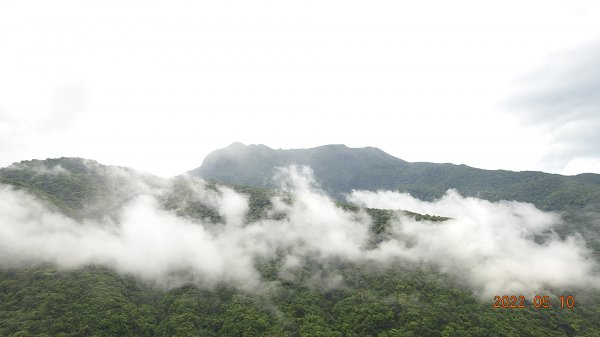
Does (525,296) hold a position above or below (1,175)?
below

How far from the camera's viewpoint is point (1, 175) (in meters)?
150

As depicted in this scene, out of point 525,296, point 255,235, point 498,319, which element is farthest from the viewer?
point 255,235

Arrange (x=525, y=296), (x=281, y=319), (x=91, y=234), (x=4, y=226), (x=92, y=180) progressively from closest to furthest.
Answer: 1. (x=281, y=319)
2. (x=525, y=296)
3. (x=4, y=226)
4. (x=91, y=234)
5. (x=92, y=180)

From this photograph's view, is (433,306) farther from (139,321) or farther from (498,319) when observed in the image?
(139,321)

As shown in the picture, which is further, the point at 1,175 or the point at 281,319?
the point at 1,175

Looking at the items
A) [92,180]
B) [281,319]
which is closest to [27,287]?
[281,319]

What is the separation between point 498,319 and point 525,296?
1926 centimetres
